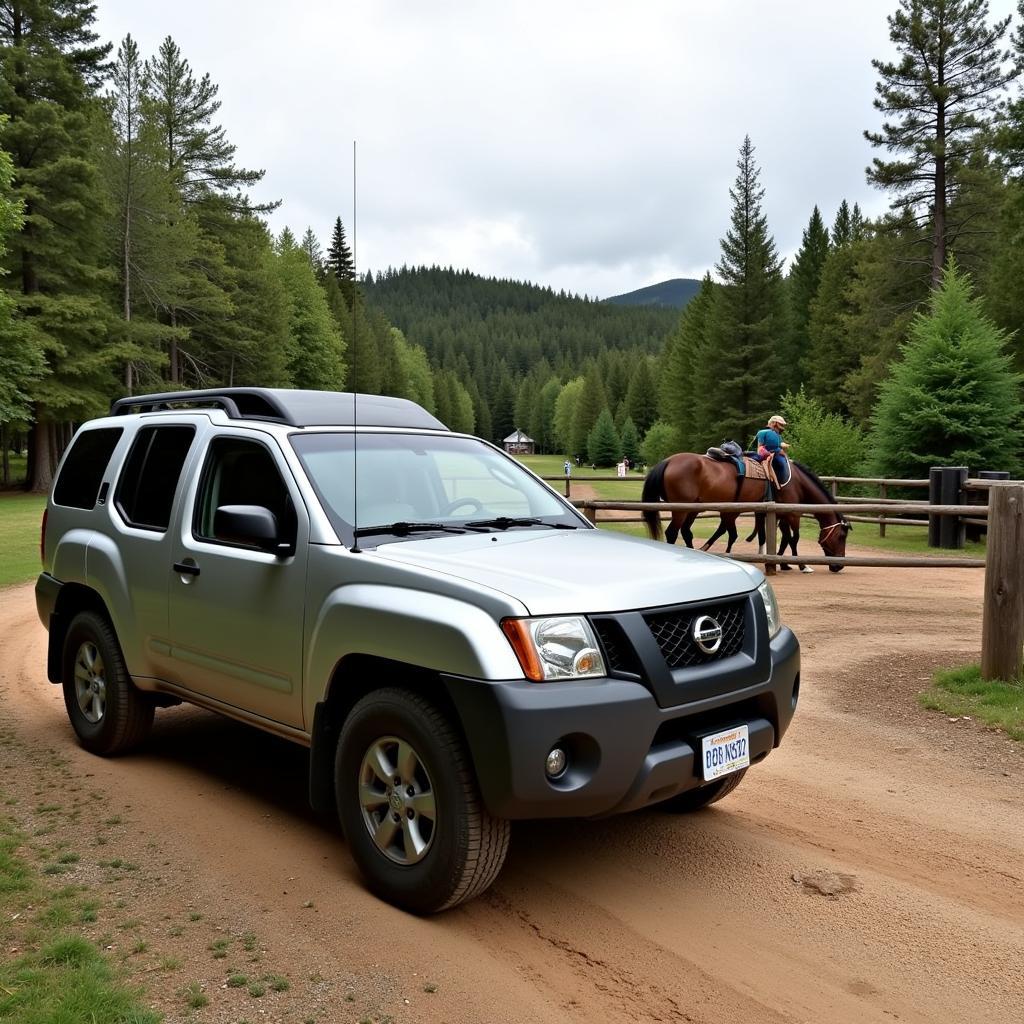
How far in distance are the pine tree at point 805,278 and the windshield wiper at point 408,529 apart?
65.7 m

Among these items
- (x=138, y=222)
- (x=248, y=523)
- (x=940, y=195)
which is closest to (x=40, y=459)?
(x=138, y=222)

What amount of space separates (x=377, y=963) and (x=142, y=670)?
2.67 metres

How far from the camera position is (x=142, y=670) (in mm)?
5262

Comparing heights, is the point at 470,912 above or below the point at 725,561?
below

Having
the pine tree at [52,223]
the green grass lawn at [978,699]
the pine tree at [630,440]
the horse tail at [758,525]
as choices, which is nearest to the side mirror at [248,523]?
the green grass lawn at [978,699]

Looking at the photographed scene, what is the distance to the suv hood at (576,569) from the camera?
11.5 ft

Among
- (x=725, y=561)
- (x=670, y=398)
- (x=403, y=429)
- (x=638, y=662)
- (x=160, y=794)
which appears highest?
(x=670, y=398)

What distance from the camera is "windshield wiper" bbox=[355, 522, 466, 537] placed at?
4238mm

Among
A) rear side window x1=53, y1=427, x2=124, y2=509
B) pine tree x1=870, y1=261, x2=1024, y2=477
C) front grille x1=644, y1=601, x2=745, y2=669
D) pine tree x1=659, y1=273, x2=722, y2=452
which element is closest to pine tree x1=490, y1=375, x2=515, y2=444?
pine tree x1=659, y1=273, x2=722, y2=452

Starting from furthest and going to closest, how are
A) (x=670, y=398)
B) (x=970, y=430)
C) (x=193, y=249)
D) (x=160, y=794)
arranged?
1. (x=670, y=398)
2. (x=193, y=249)
3. (x=970, y=430)
4. (x=160, y=794)

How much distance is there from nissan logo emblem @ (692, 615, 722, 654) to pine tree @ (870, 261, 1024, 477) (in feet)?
68.9

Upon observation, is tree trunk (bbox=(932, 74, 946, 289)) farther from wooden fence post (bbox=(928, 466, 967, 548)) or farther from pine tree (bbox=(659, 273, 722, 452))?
wooden fence post (bbox=(928, 466, 967, 548))

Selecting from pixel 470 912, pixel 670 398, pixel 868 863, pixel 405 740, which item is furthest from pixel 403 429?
pixel 670 398

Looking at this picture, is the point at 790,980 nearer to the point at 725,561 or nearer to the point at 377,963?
the point at 377,963
